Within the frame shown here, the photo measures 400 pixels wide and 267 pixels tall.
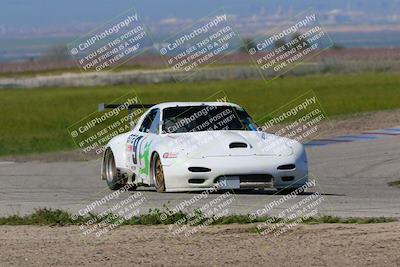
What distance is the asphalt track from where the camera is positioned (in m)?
16.8

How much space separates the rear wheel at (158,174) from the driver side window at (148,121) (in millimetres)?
964

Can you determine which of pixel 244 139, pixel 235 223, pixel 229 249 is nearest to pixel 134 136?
pixel 244 139

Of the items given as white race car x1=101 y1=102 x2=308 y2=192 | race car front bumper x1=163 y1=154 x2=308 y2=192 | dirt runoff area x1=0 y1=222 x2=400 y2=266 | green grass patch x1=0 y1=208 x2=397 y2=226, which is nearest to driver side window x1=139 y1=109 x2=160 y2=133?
white race car x1=101 y1=102 x2=308 y2=192

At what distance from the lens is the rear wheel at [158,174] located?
1902 cm

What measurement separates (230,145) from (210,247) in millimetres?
6542

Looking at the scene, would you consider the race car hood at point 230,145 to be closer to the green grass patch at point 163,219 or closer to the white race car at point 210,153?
the white race car at point 210,153

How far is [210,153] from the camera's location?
18.6 m

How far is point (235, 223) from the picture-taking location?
13.8 meters

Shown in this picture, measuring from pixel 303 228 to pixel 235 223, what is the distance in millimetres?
868

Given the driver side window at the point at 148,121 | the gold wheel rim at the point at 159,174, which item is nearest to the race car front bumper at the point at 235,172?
the gold wheel rim at the point at 159,174

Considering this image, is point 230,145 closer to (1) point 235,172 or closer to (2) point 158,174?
(1) point 235,172

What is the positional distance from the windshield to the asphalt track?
0.99 metres

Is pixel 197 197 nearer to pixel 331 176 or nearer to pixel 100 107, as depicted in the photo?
pixel 100 107

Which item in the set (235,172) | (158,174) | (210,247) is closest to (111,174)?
(158,174)
